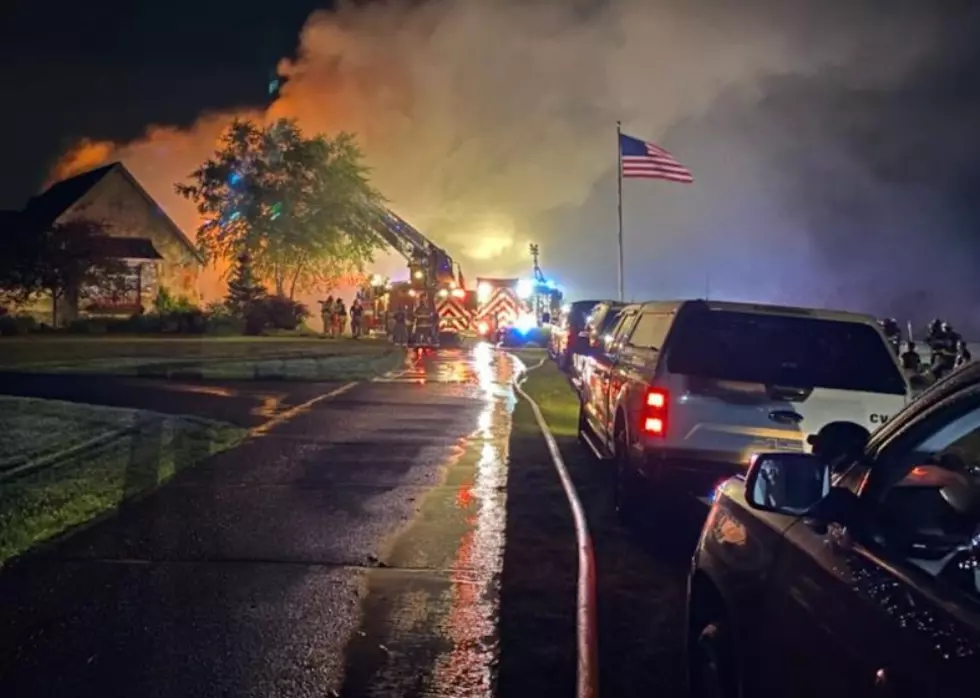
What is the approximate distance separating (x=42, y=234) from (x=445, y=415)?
90.7 ft

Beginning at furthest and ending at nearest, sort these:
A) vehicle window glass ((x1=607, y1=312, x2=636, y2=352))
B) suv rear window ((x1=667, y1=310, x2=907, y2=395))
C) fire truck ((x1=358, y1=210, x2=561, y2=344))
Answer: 1. fire truck ((x1=358, y1=210, x2=561, y2=344))
2. vehicle window glass ((x1=607, y1=312, x2=636, y2=352))
3. suv rear window ((x1=667, y1=310, x2=907, y2=395))

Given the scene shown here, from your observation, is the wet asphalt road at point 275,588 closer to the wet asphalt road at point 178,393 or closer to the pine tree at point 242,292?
the wet asphalt road at point 178,393

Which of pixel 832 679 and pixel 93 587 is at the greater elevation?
pixel 832 679

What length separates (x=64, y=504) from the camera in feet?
29.3

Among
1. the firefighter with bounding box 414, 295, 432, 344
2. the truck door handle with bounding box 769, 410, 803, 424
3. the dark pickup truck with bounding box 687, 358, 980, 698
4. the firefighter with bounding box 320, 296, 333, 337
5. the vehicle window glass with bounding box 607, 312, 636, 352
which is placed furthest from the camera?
the firefighter with bounding box 320, 296, 333, 337

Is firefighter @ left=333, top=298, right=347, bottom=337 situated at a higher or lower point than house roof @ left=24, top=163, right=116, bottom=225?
lower

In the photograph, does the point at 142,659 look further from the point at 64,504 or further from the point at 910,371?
the point at 910,371

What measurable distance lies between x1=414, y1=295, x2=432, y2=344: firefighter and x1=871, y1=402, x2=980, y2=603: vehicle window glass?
1359 inches

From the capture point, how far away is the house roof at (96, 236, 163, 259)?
4335 cm

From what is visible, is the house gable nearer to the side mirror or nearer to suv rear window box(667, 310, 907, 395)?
suv rear window box(667, 310, 907, 395)

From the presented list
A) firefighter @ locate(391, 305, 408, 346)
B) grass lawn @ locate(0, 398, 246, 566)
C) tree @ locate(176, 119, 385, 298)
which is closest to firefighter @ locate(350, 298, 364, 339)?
firefighter @ locate(391, 305, 408, 346)

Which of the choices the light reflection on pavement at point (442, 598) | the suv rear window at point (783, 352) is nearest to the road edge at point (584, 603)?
the light reflection on pavement at point (442, 598)

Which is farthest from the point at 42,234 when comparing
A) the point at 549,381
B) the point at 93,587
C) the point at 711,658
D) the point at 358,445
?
the point at 711,658

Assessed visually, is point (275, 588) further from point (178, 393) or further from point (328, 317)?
point (328, 317)
